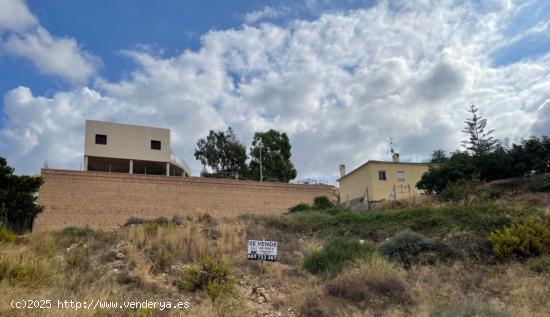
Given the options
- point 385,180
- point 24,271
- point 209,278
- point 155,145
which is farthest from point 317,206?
point 24,271

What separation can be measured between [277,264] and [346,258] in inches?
66.4

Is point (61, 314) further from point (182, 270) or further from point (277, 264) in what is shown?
point (277, 264)

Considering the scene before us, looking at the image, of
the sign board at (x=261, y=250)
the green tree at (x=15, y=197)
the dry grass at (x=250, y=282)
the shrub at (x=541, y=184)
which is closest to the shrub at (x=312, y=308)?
the dry grass at (x=250, y=282)

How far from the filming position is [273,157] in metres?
41.2

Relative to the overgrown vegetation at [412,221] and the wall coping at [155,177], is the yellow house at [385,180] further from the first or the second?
the overgrown vegetation at [412,221]

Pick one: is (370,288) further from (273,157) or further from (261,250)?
(273,157)

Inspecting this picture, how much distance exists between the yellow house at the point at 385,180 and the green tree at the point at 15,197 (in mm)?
22555

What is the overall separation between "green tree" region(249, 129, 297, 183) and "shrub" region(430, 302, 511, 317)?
110 feet

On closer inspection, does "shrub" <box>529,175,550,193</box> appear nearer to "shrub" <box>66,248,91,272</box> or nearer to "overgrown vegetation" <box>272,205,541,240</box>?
"overgrown vegetation" <box>272,205,541,240</box>

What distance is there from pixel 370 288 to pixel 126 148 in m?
27.8

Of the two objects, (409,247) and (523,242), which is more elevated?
(523,242)

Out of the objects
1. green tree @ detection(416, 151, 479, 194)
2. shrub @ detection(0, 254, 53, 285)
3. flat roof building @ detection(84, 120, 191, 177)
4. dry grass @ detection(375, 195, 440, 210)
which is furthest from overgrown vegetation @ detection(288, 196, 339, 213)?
shrub @ detection(0, 254, 53, 285)

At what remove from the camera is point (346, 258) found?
10312 millimetres

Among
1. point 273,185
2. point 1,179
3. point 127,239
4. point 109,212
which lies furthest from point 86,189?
point 127,239
